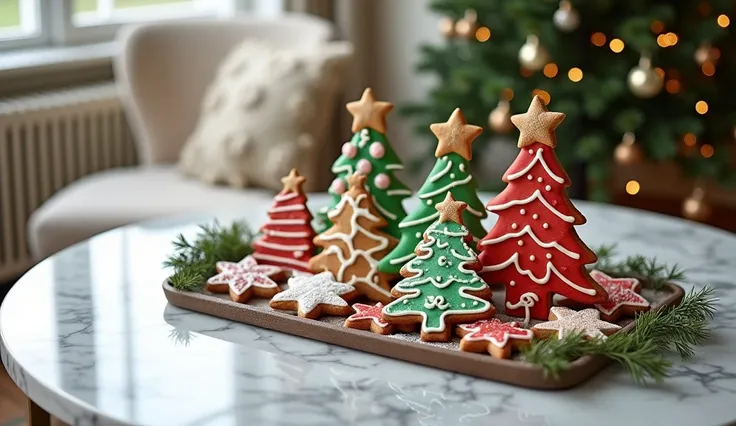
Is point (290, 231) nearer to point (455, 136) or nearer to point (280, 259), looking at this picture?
point (280, 259)

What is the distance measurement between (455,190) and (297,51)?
5.35 ft

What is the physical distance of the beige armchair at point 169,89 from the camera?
2.71m

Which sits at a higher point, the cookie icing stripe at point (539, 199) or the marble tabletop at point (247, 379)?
the cookie icing stripe at point (539, 199)

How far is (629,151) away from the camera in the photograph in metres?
2.94

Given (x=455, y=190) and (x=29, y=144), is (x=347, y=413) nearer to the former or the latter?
(x=455, y=190)

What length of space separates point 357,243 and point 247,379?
0.32m

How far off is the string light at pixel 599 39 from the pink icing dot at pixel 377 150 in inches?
68.7

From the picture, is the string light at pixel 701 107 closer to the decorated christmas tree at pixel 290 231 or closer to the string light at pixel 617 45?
the string light at pixel 617 45

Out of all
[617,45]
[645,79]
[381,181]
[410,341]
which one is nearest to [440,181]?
[381,181]

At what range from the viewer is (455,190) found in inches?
55.2

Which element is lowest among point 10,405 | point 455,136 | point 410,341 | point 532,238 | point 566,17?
point 10,405

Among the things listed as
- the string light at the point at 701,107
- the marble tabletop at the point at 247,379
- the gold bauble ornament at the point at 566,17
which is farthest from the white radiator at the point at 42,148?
the string light at the point at 701,107

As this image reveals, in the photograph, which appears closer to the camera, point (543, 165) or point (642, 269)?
point (543, 165)

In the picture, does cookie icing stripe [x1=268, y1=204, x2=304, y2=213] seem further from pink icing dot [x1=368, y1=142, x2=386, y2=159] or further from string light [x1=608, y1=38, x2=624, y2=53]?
string light [x1=608, y1=38, x2=624, y2=53]
